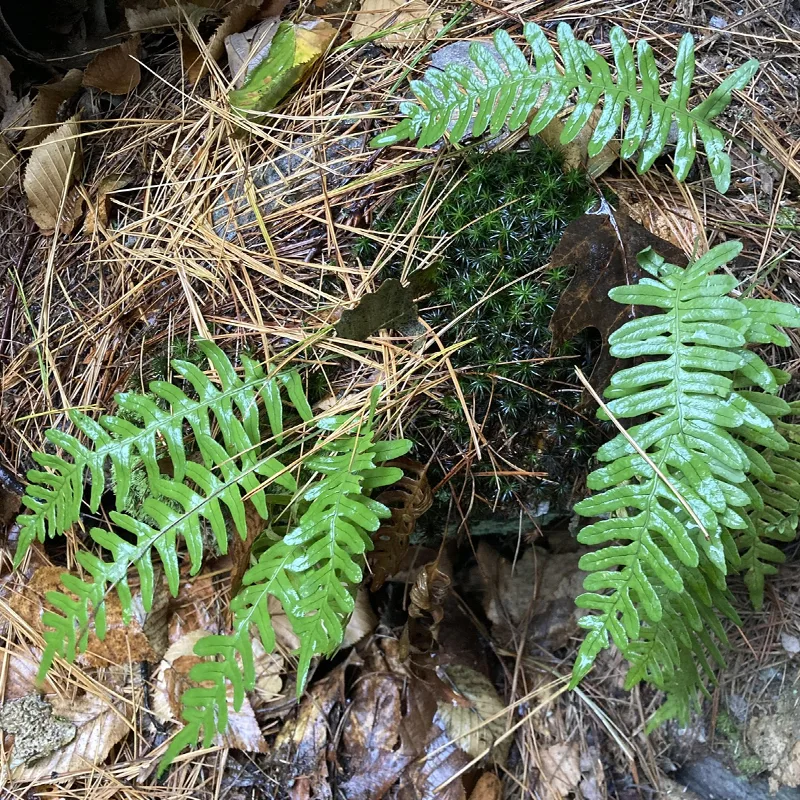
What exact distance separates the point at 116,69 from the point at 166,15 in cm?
31

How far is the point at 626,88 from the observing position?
201 cm

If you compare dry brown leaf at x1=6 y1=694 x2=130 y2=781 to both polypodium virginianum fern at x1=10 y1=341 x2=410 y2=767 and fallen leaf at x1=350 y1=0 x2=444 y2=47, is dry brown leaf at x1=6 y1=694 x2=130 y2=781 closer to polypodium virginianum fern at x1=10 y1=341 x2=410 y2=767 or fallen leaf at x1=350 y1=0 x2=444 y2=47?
polypodium virginianum fern at x1=10 y1=341 x2=410 y2=767

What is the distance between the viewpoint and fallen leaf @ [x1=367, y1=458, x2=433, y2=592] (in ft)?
7.16

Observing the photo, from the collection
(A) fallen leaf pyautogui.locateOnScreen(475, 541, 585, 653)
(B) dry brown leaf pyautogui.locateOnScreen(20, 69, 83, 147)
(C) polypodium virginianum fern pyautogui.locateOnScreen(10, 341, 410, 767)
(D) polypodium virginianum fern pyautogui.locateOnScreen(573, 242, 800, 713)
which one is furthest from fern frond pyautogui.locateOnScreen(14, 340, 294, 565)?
(B) dry brown leaf pyautogui.locateOnScreen(20, 69, 83, 147)

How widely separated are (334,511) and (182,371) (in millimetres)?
720

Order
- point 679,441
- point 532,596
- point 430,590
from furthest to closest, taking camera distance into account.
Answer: point 532,596
point 430,590
point 679,441

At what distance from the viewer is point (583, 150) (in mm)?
2227

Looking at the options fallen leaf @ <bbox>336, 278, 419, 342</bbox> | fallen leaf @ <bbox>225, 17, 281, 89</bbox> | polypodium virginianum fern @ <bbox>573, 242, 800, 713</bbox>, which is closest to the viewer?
polypodium virginianum fern @ <bbox>573, 242, 800, 713</bbox>

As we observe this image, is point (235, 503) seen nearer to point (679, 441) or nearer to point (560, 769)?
point (679, 441)

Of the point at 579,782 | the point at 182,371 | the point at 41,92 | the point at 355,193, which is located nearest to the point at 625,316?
the point at 355,193

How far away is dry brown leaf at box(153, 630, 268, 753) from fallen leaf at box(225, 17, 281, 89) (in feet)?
7.60

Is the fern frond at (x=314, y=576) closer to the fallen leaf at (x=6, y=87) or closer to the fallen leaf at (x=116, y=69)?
the fallen leaf at (x=116, y=69)

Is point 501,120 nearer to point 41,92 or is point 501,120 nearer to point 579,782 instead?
point 41,92

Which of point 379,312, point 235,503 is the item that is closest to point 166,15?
point 379,312
